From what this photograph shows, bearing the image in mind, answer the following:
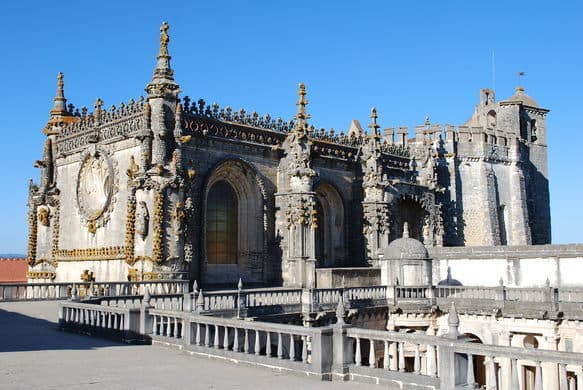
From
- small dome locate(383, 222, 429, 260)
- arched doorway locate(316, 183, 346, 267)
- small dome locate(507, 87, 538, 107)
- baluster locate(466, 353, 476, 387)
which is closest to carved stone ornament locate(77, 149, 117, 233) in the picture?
arched doorway locate(316, 183, 346, 267)

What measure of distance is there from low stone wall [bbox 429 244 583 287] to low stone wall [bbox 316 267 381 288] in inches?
188

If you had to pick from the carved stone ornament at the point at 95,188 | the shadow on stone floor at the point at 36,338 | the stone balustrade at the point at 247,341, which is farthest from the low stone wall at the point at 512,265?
the shadow on stone floor at the point at 36,338

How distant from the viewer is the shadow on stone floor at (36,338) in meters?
14.8

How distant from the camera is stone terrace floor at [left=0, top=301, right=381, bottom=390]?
10.8m

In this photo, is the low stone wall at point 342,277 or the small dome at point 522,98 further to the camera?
the small dome at point 522,98

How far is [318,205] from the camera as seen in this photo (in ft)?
113

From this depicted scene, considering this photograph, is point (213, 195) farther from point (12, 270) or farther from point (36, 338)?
point (12, 270)

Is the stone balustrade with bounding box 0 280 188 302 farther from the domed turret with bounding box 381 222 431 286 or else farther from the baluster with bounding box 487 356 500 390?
the baluster with bounding box 487 356 500 390

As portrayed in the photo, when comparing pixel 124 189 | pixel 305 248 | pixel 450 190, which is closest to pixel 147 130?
pixel 124 189

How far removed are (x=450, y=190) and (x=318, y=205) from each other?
11.3m

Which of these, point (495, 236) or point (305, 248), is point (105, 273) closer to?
point (305, 248)

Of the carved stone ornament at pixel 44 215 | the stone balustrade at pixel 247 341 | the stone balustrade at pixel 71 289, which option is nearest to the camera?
the stone balustrade at pixel 247 341

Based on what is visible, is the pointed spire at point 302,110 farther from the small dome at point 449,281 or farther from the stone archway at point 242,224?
the small dome at point 449,281

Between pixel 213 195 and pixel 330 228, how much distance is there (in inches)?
312
